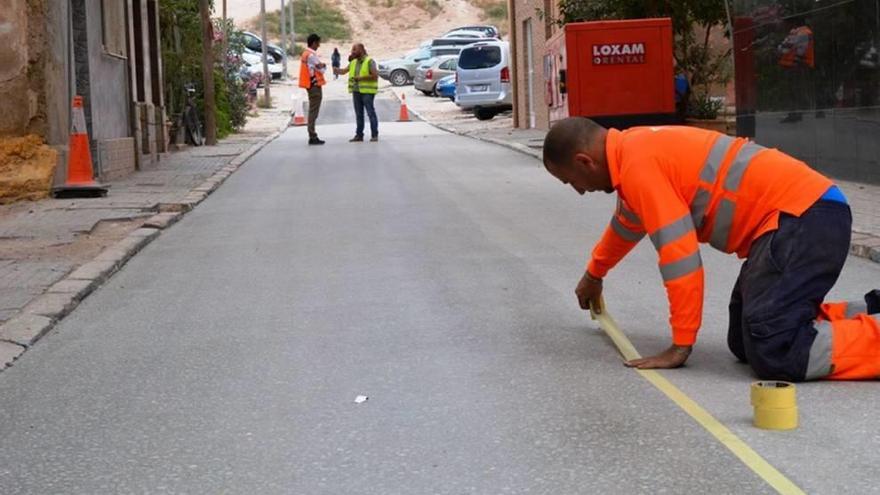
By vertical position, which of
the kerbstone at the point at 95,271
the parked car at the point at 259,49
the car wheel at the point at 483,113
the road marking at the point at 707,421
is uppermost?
the parked car at the point at 259,49

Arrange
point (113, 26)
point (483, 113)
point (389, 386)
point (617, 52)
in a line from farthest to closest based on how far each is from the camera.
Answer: point (483, 113) → point (617, 52) → point (113, 26) → point (389, 386)

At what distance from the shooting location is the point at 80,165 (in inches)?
614

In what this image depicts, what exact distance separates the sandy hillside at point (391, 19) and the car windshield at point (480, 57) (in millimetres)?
45717

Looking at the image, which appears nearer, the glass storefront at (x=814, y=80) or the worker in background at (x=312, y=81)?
the glass storefront at (x=814, y=80)

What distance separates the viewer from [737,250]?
618 cm

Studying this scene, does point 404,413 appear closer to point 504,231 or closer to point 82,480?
point 82,480

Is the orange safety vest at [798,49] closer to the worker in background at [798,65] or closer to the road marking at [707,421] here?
the worker in background at [798,65]

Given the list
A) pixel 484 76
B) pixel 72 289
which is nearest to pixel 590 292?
pixel 72 289

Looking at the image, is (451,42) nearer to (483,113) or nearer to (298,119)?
(483,113)

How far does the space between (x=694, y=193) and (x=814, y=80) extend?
10574 millimetres

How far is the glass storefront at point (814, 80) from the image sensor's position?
1458 centimetres

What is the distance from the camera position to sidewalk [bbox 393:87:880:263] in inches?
413

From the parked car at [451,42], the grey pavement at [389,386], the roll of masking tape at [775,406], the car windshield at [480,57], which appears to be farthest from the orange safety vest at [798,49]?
the parked car at [451,42]

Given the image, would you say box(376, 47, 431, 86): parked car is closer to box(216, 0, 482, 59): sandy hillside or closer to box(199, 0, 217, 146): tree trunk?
box(216, 0, 482, 59): sandy hillside
